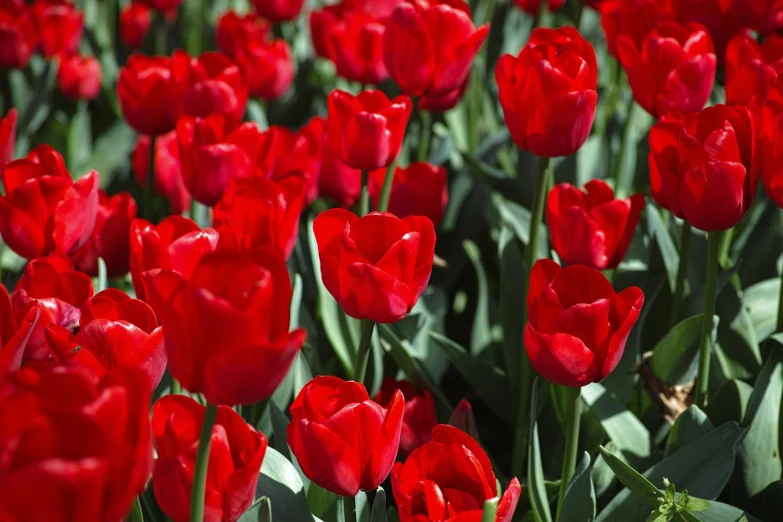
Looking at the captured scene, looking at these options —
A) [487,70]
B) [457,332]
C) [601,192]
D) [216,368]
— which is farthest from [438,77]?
[487,70]

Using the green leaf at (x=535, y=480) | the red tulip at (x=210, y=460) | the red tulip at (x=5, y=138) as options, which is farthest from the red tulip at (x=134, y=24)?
the red tulip at (x=210, y=460)

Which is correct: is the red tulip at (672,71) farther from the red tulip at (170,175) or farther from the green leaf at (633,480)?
the red tulip at (170,175)

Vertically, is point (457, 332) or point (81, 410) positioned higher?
point (81, 410)

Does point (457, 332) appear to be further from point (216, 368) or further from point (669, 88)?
point (216, 368)

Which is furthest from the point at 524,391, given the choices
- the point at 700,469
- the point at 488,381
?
the point at 700,469

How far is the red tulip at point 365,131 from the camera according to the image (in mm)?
1177

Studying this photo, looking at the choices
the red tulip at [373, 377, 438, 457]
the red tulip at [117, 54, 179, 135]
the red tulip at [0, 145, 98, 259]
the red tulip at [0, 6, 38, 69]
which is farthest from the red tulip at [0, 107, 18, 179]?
the red tulip at [0, 6, 38, 69]

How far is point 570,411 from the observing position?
0.98 m

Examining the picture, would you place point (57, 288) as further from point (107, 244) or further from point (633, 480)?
point (633, 480)

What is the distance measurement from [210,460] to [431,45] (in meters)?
0.74

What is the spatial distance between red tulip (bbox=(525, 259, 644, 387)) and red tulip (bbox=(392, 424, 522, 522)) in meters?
0.12

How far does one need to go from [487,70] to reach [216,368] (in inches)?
86.8

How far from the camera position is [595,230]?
1.15m

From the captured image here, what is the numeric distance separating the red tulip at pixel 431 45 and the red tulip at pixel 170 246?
0.48 m
